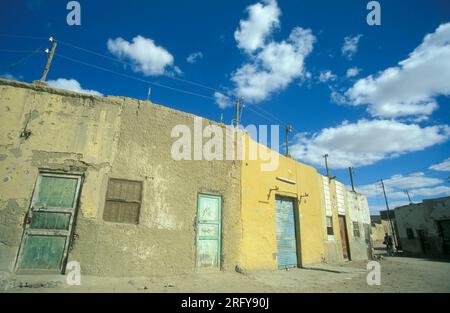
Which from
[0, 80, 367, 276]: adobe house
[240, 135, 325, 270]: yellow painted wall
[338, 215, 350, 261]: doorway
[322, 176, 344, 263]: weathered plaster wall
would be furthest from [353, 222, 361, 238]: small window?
[0, 80, 367, 276]: adobe house

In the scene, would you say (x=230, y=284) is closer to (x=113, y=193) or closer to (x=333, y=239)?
(x=113, y=193)

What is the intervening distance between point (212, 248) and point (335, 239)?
8926mm

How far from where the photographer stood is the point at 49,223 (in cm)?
544

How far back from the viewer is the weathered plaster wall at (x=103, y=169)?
539 centimetres

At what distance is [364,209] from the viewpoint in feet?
61.0

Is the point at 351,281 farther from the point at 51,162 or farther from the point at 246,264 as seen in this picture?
the point at 51,162

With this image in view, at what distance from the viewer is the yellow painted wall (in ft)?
27.6

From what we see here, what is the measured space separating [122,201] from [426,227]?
975 inches

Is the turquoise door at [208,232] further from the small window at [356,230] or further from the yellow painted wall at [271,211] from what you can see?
the small window at [356,230]

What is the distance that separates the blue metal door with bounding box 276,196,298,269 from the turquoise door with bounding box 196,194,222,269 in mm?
3240

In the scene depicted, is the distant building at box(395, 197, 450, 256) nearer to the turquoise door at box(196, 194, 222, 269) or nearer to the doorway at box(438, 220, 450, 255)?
the doorway at box(438, 220, 450, 255)
